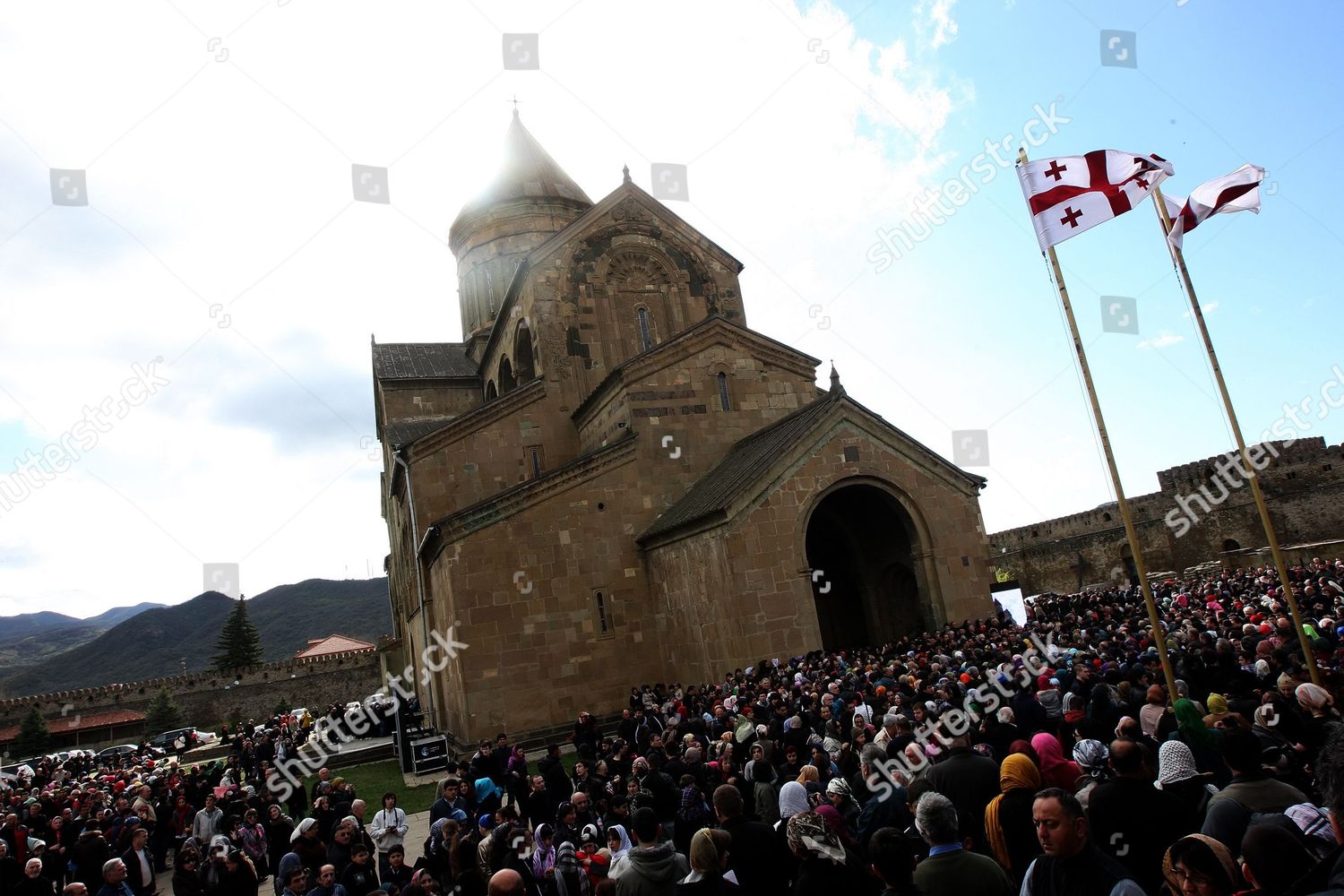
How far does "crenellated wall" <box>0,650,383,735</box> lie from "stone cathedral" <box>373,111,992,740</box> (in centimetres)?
3053

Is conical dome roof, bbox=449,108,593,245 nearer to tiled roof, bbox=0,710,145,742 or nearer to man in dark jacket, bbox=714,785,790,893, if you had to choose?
man in dark jacket, bbox=714,785,790,893

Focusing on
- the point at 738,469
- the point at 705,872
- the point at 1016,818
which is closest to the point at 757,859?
the point at 705,872

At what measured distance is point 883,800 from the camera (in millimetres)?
5535

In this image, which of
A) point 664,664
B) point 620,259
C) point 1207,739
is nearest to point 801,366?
point 620,259

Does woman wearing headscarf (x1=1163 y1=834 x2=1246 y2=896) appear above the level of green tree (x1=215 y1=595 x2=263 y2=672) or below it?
below

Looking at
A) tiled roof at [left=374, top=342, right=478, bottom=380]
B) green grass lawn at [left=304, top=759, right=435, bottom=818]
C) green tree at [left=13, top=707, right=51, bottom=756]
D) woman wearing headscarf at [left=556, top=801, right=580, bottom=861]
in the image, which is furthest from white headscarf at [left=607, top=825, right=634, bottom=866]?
green tree at [left=13, top=707, right=51, bottom=756]

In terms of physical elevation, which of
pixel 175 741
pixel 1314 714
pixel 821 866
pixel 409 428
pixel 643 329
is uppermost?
pixel 643 329

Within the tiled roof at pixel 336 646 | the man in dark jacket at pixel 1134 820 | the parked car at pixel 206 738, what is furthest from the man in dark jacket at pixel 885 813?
the tiled roof at pixel 336 646

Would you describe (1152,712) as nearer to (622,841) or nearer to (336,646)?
(622,841)

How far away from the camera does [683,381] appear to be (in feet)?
63.7

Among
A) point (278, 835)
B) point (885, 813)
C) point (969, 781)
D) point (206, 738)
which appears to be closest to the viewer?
point (969, 781)

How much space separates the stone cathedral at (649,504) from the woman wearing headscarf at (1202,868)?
40.6ft
